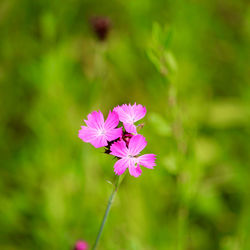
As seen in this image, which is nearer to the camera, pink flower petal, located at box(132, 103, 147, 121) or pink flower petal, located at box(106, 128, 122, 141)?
pink flower petal, located at box(106, 128, 122, 141)

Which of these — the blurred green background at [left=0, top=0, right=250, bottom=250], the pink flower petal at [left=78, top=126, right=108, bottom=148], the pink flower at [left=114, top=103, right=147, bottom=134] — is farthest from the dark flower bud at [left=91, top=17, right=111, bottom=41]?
the pink flower petal at [left=78, top=126, right=108, bottom=148]

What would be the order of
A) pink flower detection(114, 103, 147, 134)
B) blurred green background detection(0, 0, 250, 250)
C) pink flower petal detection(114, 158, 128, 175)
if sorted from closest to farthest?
pink flower petal detection(114, 158, 128, 175) < pink flower detection(114, 103, 147, 134) < blurred green background detection(0, 0, 250, 250)

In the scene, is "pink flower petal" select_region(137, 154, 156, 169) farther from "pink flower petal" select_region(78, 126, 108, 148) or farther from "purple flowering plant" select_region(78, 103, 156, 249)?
"pink flower petal" select_region(78, 126, 108, 148)

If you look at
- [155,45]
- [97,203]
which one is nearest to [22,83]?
[97,203]

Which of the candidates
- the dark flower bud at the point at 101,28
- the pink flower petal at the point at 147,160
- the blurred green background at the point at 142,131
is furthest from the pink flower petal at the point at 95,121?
the dark flower bud at the point at 101,28

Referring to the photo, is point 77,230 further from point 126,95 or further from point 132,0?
point 132,0

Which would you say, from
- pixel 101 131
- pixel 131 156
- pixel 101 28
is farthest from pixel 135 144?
pixel 101 28

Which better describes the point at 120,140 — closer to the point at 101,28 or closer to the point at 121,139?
the point at 121,139
